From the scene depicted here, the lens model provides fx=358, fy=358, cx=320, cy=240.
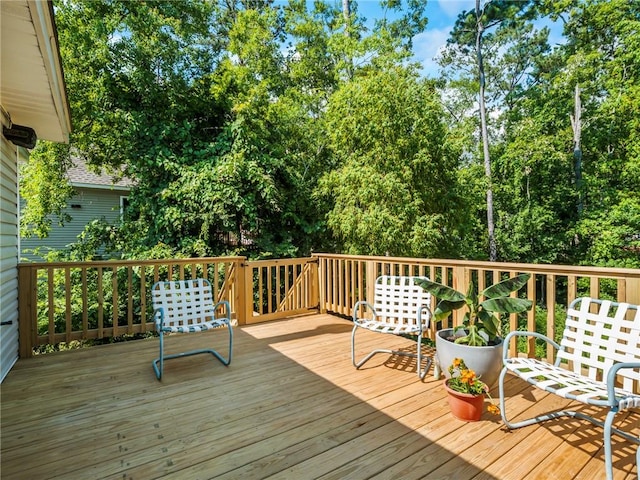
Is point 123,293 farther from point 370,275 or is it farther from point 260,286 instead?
point 370,275

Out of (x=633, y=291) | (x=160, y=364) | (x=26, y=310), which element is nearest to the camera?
(x=633, y=291)

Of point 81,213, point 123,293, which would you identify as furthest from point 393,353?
point 81,213

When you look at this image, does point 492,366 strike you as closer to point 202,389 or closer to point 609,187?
point 202,389

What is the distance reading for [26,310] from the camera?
3826 millimetres

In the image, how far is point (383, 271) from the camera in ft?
15.0

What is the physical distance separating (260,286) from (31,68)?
3370mm

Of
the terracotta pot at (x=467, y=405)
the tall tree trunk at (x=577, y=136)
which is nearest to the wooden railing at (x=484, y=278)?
the terracotta pot at (x=467, y=405)

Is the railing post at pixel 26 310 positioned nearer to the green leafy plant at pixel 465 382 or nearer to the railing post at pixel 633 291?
the green leafy plant at pixel 465 382

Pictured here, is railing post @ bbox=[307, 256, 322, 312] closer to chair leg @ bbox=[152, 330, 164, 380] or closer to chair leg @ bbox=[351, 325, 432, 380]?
chair leg @ bbox=[351, 325, 432, 380]

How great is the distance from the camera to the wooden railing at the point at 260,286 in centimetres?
304

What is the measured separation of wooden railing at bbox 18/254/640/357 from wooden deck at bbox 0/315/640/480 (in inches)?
25.5

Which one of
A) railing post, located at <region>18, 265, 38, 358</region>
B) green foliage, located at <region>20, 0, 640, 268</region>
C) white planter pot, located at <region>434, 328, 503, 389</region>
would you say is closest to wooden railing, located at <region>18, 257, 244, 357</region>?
railing post, located at <region>18, 265, 38, 358</region>

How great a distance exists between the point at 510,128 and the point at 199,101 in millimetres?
12260

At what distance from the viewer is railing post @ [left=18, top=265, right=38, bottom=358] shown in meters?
3.78
